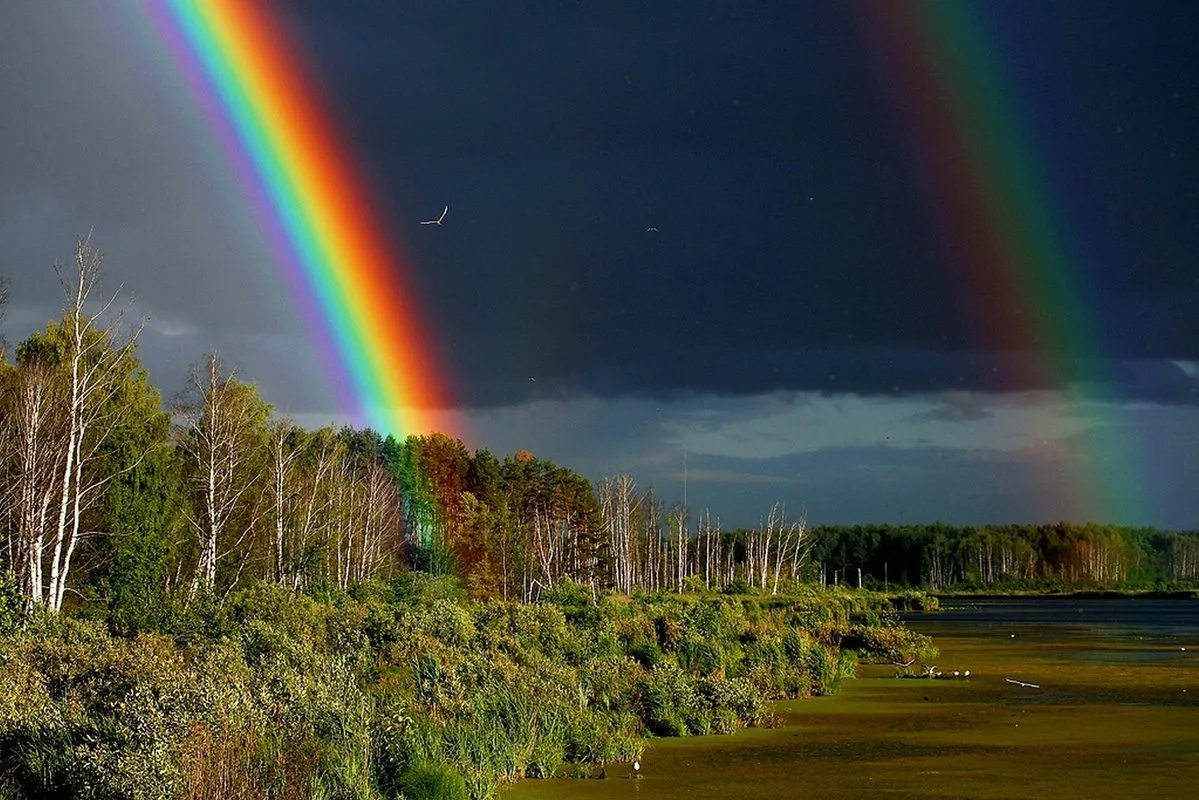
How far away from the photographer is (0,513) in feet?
144

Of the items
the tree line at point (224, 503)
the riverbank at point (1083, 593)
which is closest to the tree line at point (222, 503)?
the tree line at point (224, 503)

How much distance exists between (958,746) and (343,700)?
11226 mm

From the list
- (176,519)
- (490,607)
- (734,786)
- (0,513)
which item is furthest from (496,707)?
(176,519)

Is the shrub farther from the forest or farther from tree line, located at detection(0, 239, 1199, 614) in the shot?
Answer: tree line, located at detection(0, 239, 1199, 614)

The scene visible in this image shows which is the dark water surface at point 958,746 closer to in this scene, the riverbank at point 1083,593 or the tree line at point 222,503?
the tree line at point 222,503

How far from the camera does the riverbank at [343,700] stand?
15477 millimetres

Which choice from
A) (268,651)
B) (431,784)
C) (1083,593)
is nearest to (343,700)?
(431,784)

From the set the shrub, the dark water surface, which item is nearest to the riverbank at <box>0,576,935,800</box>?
the shrub

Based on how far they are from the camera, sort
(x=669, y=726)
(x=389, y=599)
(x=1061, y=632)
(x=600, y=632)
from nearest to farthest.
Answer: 1. (x=669, y=726)
2. (x=600, y=632)
3. (x=389, y=599)
4. (x=1061, y=632)

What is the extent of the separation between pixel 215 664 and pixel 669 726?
28.6 feet

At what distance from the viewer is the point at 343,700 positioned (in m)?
18.8

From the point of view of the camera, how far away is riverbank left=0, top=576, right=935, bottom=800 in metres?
15.5

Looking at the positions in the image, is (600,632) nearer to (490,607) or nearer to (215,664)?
(490,607)

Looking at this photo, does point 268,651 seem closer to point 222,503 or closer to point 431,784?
point 431,784
